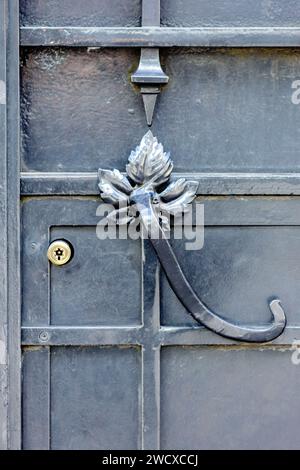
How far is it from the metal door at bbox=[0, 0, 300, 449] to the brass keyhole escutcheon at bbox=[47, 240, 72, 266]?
16mm

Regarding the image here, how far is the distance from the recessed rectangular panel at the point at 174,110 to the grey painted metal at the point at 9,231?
3 centimetres

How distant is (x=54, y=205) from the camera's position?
1.08 metres

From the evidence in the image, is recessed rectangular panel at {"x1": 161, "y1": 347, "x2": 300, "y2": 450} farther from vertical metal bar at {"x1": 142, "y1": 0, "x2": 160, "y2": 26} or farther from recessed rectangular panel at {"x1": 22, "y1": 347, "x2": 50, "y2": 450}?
vertical metal bar at {"x1": 142, "y1": 0, "x2": 160, "y2": 26}

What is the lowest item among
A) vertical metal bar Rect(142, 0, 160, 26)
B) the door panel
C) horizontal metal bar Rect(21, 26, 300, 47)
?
the door panel

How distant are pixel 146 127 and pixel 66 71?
185 mm

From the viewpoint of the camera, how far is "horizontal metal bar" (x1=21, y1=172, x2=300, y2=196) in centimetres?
107

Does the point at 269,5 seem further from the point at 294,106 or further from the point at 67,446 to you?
the point at 67,446

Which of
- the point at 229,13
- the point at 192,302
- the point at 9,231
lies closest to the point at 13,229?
the point at 9,231

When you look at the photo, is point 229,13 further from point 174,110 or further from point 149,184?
point 149,184

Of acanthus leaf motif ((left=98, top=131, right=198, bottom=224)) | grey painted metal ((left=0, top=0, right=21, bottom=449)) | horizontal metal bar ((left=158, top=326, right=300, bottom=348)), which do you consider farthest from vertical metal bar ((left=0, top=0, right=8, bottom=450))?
horizontal metal bar ((left=158, top=326, right=300, bottom=348))

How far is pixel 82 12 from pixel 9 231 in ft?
1.43

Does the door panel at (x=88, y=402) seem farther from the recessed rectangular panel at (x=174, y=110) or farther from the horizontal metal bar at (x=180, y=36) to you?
the horizontal metal bar at (x=180, y=36)

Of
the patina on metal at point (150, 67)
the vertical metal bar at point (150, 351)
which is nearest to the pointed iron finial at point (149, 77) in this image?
the patina on metal at point (150, 67)

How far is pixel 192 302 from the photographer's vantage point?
3.45ft
